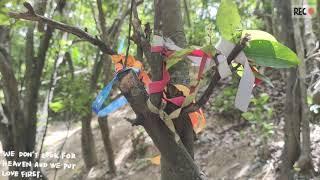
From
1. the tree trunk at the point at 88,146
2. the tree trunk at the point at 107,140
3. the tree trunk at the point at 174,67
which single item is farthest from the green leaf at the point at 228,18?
the tree trunk at the point at 88,146

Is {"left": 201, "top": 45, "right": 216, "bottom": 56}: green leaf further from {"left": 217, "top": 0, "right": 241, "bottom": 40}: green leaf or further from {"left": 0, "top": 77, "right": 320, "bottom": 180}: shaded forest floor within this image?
{"left": 0, "top": 77, "right": 320, "bottom": 180}: shaded forest floor

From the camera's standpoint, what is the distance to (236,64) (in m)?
1.31

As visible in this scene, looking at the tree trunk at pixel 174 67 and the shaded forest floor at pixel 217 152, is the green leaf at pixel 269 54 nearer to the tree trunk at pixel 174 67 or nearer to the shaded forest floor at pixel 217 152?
the tree trunk at pixel 174 67

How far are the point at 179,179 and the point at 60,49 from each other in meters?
3.27

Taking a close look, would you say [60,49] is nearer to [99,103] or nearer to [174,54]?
[99,103]

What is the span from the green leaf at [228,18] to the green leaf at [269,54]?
2.7 inches

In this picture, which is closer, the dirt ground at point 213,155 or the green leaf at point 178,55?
the green leaf at point 178,55

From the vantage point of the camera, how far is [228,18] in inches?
45.9

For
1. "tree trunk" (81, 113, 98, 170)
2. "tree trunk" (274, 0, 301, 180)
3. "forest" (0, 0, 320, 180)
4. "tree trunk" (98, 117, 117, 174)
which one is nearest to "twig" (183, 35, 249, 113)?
"forest" (0, 0, 320, 180)

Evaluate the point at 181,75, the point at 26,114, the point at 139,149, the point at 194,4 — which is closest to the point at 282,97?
the point at 139,149

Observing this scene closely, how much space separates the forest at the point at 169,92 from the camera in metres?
1.31

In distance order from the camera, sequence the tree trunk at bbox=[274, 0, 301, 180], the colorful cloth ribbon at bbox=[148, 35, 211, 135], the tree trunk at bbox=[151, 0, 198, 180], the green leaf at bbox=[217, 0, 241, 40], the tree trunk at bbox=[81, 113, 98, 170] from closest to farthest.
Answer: the green leaf at bbox=[217, 0, 241, 40] → the colorful cloth ribbon at bbox=[148, 35, 211, 135] → the tree trunk at bbox=[151, 0, 198, 180] → the tree trunk at bbox=[274, 0, 301, 180] → the tree trunk at bbox=[81, 113, 98, 170]

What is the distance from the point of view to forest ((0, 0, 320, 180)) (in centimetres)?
131

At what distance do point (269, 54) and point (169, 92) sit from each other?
0.37m
